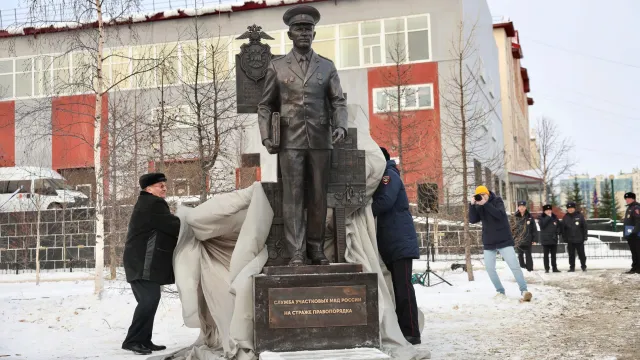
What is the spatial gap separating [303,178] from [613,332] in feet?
14.7

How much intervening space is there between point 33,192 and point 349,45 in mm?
15197

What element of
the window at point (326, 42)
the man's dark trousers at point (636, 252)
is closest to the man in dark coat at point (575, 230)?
the man's dark trousers at point (636, 252)

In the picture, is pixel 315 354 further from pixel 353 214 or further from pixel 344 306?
pixel 353 214

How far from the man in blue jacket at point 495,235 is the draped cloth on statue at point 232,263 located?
3.95m

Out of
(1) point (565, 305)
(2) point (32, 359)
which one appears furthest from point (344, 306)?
(1) point (565, 305)

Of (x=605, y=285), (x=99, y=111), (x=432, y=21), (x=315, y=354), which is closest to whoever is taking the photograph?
(x=315, y=354)

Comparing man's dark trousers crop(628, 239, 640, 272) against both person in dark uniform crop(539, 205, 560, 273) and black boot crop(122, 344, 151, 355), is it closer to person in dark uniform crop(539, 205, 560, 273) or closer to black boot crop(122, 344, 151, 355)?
person in dark uniform crop(539, 205, 560, 273)

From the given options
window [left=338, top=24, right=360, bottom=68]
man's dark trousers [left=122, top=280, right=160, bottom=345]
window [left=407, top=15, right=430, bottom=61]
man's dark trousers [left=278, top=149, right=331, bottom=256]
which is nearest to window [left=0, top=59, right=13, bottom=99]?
window [left=338, top=24, right=360, bottom=68]

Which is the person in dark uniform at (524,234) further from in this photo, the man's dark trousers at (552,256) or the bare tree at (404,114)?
the bare tree at (404,114)

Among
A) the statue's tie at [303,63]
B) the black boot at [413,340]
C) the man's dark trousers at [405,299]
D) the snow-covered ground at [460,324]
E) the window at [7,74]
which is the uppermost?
the window at [7,74]

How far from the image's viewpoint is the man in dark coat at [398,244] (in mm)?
7391

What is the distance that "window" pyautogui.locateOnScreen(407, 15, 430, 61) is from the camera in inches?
1121

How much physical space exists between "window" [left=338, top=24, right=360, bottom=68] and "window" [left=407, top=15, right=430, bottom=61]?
235cm

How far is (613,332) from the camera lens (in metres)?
8.02
